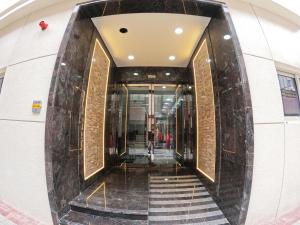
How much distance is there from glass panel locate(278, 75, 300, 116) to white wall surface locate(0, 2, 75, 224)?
387 cm

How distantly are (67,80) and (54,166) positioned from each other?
128cm

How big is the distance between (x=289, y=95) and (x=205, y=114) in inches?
58.5

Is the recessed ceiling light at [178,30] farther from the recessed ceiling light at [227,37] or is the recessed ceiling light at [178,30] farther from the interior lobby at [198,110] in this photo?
the recessed ceiling light at [227,37]

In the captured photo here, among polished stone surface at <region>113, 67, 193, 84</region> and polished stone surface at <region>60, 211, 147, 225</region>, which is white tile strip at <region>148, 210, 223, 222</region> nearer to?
polished stone surface at <region>60, 211, 147, 225</region>

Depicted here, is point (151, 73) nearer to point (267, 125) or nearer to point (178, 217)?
point (267, 125)

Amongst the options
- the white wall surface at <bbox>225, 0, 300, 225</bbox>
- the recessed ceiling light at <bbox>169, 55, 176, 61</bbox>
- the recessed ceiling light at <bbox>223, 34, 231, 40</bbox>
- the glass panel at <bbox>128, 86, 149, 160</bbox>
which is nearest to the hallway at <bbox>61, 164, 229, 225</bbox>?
the white wall surface at <bbox>225, 0, 300, 225</bbox>

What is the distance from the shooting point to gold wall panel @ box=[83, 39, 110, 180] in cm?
324

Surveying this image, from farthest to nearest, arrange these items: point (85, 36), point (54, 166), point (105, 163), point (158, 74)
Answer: point (158, 74) → point (105, 163) → point (85, 36) → point (54, 166)

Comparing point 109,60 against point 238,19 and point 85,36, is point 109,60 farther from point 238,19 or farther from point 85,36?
point 238,19

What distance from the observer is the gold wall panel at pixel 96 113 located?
3236 millimetres

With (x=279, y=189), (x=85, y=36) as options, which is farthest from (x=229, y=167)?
(x=85, y=36)

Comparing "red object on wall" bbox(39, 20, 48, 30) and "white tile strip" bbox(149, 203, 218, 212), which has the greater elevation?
"red object on wall" bbox(39, 20, 48, 30)

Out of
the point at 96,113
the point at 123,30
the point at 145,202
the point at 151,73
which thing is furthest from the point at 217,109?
the point at 151,73

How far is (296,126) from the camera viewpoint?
256 centimetres
